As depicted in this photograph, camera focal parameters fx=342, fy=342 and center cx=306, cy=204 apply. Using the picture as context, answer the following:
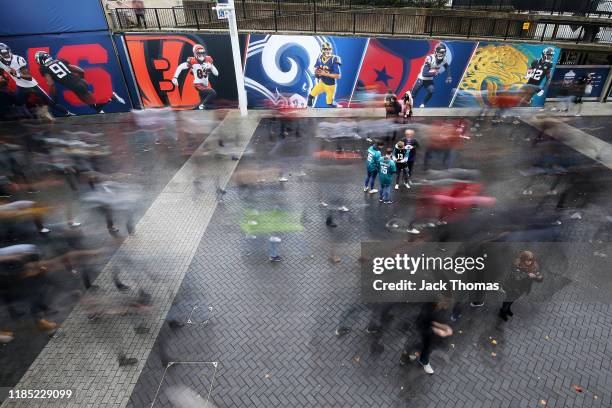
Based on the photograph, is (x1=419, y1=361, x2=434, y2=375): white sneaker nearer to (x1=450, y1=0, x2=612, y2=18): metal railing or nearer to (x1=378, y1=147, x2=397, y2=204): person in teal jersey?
(x1=378, y1=147, x2=397, y2=204): person in teal jersey

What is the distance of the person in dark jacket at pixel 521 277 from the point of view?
6379 mm

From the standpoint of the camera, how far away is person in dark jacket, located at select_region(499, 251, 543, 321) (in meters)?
6.38

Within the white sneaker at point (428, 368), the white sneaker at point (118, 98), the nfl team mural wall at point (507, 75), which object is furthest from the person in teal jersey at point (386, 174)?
the white sneaker at point (118, 98)

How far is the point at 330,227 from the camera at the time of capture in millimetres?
9781

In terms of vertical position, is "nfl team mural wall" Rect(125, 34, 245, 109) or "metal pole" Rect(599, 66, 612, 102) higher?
"nfl team mural wall" Rect(125, 34, 245, 109)

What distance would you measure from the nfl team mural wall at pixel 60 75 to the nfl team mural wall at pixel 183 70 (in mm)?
1268

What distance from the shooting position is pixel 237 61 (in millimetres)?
17484

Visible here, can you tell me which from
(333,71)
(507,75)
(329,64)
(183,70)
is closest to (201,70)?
(183,70)

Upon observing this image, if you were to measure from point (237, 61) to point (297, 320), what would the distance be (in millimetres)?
14593

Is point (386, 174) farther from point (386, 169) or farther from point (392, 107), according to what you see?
point (392, 107)

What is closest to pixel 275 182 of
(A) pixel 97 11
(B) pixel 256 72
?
(B) pixel 256 72

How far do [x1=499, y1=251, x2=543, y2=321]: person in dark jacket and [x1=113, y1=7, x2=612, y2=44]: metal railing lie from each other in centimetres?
1540

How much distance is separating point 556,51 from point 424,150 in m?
10.7

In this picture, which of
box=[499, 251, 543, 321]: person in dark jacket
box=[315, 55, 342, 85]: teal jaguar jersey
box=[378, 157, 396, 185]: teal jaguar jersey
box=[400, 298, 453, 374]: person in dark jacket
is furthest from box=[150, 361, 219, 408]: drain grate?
box=[315, 55, 342, 85]: teal jaguar jersey
